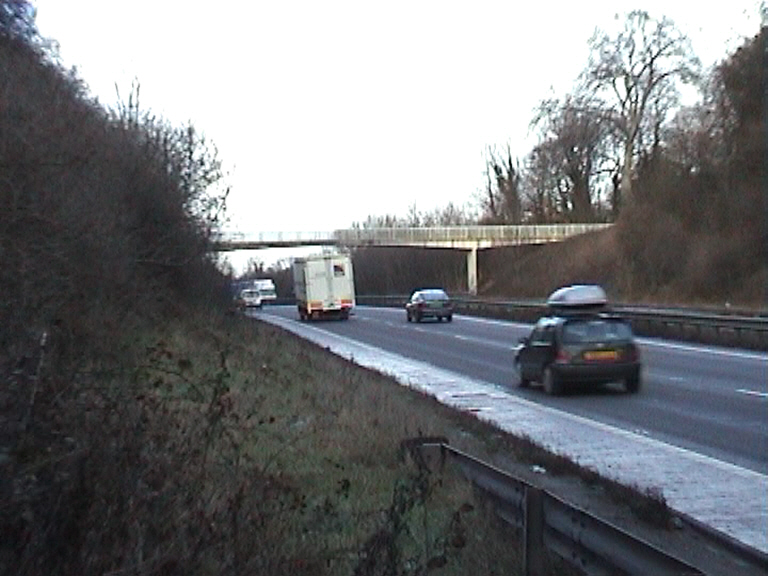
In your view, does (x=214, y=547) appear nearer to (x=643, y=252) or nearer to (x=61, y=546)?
(x=61, y=546)

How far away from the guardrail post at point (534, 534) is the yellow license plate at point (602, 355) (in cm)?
1729

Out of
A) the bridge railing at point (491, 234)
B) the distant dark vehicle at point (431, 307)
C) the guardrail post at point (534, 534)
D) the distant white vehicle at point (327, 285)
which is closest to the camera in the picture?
the guardrail post at point (534, 534)

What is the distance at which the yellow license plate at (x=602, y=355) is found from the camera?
25094 mm

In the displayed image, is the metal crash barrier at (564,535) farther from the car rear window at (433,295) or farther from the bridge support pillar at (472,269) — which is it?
the bridge support pillar at (472,269)

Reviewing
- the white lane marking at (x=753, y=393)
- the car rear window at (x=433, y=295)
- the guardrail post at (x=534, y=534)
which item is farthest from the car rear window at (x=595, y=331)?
the car rear window at (x=433, y=295)

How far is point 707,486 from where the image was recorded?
13.2m

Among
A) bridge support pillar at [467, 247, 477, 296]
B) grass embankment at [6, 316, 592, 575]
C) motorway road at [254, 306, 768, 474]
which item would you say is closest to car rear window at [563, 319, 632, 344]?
motorway road at [254, 306, 768, 474]

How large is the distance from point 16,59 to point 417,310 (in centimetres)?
4070

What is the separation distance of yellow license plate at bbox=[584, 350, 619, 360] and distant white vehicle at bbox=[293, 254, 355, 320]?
4190 centimetres

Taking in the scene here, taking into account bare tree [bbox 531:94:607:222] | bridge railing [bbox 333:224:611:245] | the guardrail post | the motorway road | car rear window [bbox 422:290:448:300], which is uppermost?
bare tree [bbox 531:94:607:222]

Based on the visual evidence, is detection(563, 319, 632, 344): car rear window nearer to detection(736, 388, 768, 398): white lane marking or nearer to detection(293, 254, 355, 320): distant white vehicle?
detection(736, 388, 768, 398): white lane marking

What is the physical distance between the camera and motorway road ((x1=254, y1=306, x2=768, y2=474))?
17891mm

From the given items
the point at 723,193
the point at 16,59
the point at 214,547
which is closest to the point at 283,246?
the point at 723,193

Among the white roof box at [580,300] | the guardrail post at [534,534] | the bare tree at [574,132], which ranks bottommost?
the guardrail post at [534,534]
